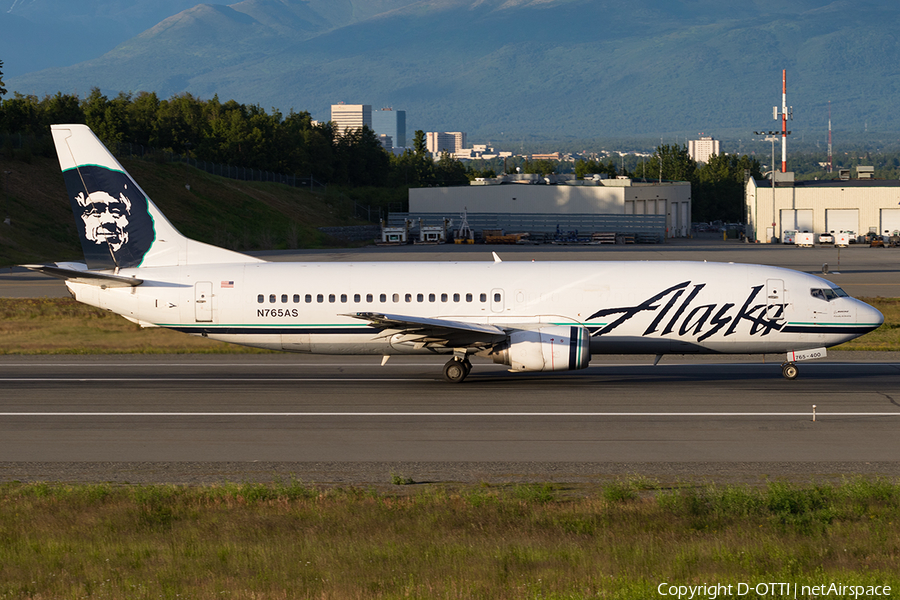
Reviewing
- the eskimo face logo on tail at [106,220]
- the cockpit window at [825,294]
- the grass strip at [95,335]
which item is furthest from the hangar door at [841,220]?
the eskimo face logo on tail at [106,220]

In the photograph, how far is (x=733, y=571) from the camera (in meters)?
12.9

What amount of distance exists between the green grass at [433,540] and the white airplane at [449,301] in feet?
37.3

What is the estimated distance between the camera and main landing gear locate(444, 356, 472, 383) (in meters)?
30.1

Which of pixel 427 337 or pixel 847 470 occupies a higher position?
pixel 427 337

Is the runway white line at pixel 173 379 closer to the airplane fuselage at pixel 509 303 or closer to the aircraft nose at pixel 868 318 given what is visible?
the airplane fuselage at pixel 509 303

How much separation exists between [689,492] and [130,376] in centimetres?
2169

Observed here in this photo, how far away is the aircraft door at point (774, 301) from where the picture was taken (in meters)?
29.1

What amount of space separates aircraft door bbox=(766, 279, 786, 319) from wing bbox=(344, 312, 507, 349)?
849 cm

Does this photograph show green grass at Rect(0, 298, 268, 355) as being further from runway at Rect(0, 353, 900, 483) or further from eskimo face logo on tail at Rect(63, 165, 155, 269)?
eskimo face logo on tail at Rect(63, 165, 155, 269)

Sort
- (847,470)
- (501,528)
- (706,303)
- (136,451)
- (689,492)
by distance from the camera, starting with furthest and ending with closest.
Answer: (706,303) → (136,451) → (847,470) → (689,492) → (501,528)

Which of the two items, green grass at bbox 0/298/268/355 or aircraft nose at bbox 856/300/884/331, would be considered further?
green grass at bbox 0/298/268/355

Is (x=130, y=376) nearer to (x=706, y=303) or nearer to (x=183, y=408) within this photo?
(x=183, y=408)

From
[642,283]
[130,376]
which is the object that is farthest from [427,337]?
[130,376]

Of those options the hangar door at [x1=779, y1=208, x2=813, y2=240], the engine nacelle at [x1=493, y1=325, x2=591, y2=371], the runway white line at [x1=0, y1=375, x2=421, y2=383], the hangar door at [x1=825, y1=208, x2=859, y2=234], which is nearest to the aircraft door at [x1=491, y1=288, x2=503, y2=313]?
the engine nacelle at [x1=493, y1=325, x2=591, y2=371]
